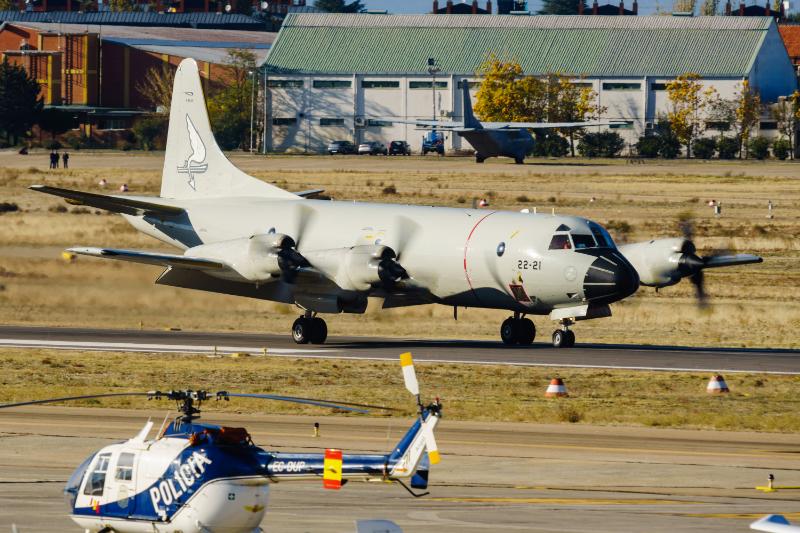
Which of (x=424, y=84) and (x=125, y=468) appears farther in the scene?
(x=424, y=84)

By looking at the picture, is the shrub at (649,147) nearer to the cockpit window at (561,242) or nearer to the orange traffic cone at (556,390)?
the cockpit window at (561,242)

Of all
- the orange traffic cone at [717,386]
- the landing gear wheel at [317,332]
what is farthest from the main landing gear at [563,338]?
the orange traffic cone at [717,386]

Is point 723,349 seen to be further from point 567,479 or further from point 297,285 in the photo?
point 567,479

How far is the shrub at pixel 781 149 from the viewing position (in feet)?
444

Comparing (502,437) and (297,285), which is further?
(297,285)

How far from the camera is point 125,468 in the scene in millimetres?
18047

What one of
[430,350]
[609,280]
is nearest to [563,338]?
[609,280]

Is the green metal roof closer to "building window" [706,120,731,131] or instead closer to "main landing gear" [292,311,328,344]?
"building window" [706,120,731,131]

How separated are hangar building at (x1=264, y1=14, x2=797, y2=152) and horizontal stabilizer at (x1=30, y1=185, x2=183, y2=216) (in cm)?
10316

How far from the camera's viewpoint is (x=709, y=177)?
105 m

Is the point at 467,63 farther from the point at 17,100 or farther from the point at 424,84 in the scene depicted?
the point at 17,100

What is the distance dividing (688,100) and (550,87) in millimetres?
14777

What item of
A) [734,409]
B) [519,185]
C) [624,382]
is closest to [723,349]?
[624,382]

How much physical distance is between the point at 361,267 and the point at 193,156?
11.1m
